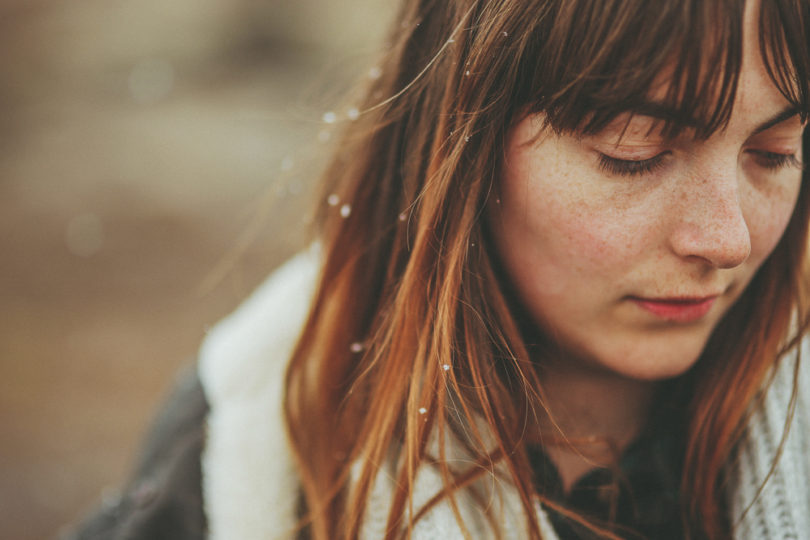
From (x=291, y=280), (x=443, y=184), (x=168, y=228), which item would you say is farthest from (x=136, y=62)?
(x=443, y=184)

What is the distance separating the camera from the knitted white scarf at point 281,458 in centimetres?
106

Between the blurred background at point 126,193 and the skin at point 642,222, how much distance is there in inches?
16.7

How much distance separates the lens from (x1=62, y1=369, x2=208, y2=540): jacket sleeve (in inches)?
49.0

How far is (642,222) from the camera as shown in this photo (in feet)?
2.93

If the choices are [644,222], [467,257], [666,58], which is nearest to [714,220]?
[644,222]

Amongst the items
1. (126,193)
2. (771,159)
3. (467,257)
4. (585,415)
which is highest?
(126,193)

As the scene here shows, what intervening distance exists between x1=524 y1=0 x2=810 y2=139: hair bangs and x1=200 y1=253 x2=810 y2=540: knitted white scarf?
0.54m

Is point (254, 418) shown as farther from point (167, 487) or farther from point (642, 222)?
point (642, 222)

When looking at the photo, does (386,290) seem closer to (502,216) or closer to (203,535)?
(502,216)

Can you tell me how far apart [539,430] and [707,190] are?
41cm

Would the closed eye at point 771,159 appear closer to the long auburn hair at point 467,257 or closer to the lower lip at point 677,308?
the long auburn hair at point 467,257

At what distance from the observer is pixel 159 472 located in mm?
1316

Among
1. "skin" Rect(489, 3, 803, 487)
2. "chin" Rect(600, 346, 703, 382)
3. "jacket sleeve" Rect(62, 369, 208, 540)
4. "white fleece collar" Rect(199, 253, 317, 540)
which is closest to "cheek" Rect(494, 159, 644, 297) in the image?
"skin" Rect(489, 3, 803, 487)

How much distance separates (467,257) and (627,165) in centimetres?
23
